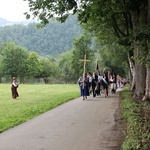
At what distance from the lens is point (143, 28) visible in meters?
15.6

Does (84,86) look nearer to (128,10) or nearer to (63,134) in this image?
(128,10)

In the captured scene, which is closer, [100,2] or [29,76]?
[100,2]

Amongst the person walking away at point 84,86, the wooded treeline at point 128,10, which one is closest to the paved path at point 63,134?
the wooded treeline at point 128,10

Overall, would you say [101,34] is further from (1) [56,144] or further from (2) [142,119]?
(1) [56,144]

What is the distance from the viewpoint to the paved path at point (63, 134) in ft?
26.3

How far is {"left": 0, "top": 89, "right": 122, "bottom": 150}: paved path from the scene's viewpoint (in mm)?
8031

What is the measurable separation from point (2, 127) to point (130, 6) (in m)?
A: 12.1

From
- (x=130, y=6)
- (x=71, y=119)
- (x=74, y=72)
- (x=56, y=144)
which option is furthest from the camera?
(x=74, y=72)

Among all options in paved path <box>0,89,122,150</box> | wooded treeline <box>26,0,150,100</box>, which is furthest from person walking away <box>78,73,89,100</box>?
paved path <box>0,89,122,150</box>

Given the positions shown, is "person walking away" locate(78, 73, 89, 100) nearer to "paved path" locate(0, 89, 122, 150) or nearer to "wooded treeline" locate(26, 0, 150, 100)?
"wooded treeline" locate(26, 0, 150, 100)

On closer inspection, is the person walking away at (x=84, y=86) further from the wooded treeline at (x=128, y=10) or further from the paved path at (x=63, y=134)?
the paved path at (x=63, y=134)

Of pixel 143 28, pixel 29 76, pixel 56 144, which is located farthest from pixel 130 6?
pixel 29 76

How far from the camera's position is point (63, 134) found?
376 inches

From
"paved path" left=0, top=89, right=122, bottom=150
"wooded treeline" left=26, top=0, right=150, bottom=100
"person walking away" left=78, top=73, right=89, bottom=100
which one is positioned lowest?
"paved path" left=0, top=89, right=122, bottom=150
